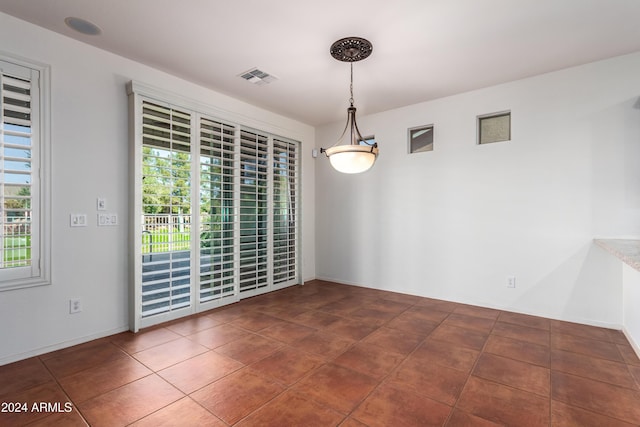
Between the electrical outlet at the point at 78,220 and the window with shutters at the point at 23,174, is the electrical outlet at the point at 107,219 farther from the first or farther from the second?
the window with shutters at the point at 23,174

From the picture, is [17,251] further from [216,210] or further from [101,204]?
[216,210]

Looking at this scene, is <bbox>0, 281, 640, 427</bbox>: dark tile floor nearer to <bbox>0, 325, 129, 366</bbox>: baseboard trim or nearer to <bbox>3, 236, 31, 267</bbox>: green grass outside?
<bbox>0, 325, 129, 366</bbox>: baseboard trim

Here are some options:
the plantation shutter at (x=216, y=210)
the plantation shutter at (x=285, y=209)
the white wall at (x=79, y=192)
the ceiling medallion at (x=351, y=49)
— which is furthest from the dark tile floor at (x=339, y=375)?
the ceiling medallion at (x=351, y=49)

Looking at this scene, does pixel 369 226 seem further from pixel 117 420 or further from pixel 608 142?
pixel 117 420

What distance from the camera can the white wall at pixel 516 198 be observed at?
9.95 feet

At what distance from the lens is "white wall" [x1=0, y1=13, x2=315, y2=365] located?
2.42 m

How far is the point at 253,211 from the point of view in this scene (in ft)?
13.9

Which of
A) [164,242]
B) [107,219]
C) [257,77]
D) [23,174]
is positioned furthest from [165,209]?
[257,77]

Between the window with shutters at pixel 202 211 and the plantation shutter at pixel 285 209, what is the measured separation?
0.02 metres

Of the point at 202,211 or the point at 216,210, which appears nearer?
the point at 202,211

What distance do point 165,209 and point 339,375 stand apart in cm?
237

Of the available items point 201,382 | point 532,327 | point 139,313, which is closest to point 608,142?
point 532,327

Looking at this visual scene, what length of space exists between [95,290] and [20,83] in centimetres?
181

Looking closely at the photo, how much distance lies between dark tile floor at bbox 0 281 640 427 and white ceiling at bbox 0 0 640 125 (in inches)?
105
